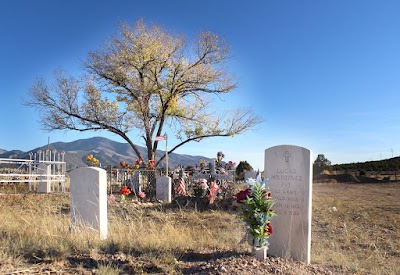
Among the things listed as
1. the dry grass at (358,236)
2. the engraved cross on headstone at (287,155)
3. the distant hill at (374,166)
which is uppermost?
the engraved cross on headstone at (287,155)

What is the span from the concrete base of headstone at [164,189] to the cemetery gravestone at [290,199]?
32.0 feet

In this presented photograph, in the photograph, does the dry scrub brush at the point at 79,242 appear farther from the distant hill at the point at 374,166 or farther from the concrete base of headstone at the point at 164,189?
the distant hill at the point at 374,166

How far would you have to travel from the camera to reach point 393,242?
8.62m

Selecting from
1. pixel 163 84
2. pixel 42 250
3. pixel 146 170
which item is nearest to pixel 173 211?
pixel 146 170

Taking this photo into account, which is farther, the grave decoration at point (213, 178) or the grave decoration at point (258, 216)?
the grave decoration at point (213, 178)

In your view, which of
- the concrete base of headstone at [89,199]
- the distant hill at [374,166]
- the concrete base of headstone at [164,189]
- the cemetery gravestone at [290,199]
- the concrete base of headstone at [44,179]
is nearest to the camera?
the cemetery gravestone at [290,199]

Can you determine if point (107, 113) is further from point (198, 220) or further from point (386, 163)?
point (386, 163)

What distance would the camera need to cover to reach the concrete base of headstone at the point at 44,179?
17.0m

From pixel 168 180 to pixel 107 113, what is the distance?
1575cm

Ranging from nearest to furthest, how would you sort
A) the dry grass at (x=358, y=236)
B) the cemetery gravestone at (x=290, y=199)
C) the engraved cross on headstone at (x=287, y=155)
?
the cemetery gravestone at (x=290, y=199) → the engraved cross on headstone at (x=287, y=155) → the dry grass at (x=358, y=236)

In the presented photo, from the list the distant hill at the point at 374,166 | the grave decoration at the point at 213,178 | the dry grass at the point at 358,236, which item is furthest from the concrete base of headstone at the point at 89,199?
the distant hill at the point at 374,166

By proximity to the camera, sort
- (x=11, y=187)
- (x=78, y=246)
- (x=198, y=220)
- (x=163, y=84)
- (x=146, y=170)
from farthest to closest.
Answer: (x=163, y=84), (x=146, y=170), (x=11, y=187), (x=198, y=220), (x=78, y=246)

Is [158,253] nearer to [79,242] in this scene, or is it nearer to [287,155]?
[79,242]

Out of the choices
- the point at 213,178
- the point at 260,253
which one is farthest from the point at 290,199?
the point at 213,178
